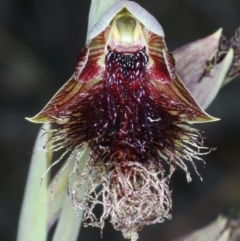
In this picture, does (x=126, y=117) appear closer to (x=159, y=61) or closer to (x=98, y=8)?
(x=159, y=61)

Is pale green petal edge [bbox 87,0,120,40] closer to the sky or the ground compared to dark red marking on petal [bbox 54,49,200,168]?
closer to the sky

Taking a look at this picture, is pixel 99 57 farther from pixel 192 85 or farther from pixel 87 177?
pixel 192 85

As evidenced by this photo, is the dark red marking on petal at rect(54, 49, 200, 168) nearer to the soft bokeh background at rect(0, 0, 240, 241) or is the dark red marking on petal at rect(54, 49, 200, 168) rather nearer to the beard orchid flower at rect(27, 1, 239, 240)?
the beard orchid flower at rect(27, 1, 239, 240)

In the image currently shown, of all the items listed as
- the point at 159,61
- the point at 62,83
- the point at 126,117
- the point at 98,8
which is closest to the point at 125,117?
the point at 126,117

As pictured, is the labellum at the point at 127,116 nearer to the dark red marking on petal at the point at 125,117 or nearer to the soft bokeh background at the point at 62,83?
the dark red marking on petal at the point at 125,117

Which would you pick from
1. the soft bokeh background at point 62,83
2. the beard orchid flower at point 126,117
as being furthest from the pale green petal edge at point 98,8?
the soft bokeh background at point 62,83

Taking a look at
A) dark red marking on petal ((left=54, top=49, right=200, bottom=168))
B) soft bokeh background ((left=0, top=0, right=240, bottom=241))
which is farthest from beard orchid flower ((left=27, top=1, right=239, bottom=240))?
soft bokeh background ((left=0, top=0, right=240, bottom=241))

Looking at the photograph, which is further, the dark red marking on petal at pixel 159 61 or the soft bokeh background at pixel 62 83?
the soft bokeh background at pixel 62 83

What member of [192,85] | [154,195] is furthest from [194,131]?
[192,85]
